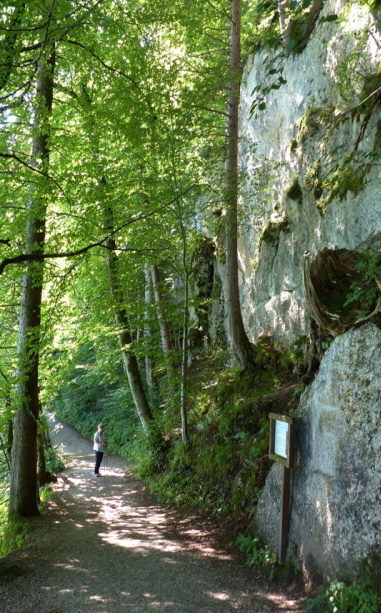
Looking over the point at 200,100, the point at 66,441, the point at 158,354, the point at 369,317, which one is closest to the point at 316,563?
the point at 369,317

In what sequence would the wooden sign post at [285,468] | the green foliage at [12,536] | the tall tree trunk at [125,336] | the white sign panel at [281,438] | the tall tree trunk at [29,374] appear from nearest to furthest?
the wooden sign post at [285,468]
the white sign panel at [281,438]
the green foliage at [12,536]
the tall tree trunk at [29,374]
the tall tree trunk at [125,336]

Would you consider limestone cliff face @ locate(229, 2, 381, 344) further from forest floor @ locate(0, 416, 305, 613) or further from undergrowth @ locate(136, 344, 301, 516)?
forest floor @ locate(0, 416, 305, 613)

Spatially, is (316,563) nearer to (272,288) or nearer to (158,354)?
(158,354)

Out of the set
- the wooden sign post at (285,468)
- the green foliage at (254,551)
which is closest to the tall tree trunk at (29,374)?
the green foliage at (254,551)

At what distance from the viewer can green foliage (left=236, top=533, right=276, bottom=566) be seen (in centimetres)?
567

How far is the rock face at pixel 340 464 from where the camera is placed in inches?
172

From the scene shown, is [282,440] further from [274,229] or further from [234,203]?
[274,229]

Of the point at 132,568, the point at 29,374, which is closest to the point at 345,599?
the point at 132,568

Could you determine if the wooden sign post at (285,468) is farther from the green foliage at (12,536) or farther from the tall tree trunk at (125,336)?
the tall tree trunk at (125,336)

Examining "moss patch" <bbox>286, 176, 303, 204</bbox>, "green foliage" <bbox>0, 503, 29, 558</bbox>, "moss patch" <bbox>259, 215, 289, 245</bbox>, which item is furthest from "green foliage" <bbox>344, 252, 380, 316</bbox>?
"green foliage" <bbox>0, 503, 29, 558</bbox>

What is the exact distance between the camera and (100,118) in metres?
8.34

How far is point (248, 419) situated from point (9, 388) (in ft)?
14.4

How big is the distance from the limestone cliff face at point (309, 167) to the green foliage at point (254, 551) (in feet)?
13.7

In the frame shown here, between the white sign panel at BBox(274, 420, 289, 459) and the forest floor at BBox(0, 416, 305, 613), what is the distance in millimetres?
1432
